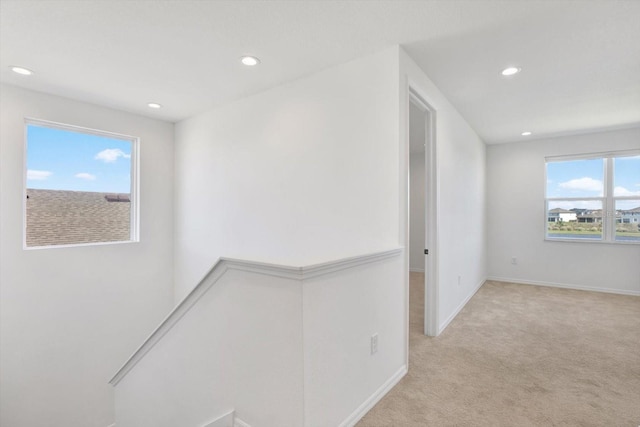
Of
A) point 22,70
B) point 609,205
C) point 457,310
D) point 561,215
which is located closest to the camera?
point 22,70

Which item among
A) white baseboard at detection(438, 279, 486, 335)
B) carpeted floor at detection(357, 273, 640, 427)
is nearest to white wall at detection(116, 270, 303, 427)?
carpeted floor at detection(357, 273, 640, 427)

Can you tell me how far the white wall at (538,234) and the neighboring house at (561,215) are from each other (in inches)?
7.1

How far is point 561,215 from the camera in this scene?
5.43 meters

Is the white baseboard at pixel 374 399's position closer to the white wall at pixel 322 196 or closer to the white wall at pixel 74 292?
the white wall at pixel 322 196

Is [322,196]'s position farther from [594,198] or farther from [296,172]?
[594,198]

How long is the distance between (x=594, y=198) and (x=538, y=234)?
98 cm

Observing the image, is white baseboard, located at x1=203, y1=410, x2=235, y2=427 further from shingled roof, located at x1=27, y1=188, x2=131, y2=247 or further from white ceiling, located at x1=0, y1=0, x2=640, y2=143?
shingled roof, located at x1=27, y1=188, x2=131, y2=247

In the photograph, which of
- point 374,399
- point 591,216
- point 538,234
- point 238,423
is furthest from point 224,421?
point 591,216

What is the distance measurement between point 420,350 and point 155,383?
2216 millimetres

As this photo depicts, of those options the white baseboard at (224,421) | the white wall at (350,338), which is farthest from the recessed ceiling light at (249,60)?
the white baseboard at (224,421)

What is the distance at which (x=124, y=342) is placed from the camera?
4027 millimetres

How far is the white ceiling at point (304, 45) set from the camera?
2.01 metres

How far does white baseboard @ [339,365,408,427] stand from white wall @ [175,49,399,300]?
940 millimetres

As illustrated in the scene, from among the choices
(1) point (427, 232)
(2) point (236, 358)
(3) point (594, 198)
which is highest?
(3) point (594, 198)
